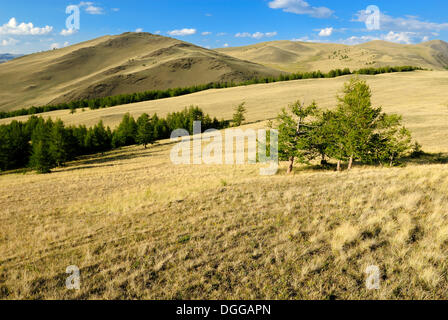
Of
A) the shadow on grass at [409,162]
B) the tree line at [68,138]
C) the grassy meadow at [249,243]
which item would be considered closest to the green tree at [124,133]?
the tree line at [68,138]

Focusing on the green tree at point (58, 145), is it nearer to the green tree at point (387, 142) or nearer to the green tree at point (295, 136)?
the green tree at point (295, 136)

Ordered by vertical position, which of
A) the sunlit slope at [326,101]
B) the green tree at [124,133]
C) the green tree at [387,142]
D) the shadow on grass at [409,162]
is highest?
the sunlit slope at [326,101]

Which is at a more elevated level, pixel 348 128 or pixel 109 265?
pixel 348 128

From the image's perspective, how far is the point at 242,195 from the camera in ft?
42.8

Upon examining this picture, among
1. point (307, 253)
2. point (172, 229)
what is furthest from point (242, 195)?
point (307, 253)

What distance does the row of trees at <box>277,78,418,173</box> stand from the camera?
64.3 ft

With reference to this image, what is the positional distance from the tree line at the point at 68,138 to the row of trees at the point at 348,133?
132 ft

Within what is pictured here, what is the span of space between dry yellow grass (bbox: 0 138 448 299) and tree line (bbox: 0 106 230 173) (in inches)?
1390

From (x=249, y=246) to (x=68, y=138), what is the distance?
165ft

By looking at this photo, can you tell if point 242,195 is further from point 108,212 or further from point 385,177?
point 385,177

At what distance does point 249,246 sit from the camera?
7707 mm

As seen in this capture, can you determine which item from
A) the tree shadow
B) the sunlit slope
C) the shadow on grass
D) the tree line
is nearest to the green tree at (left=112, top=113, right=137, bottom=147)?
the tree line

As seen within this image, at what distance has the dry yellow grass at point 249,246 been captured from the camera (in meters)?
5.97

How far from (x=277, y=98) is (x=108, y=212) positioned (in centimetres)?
8810
